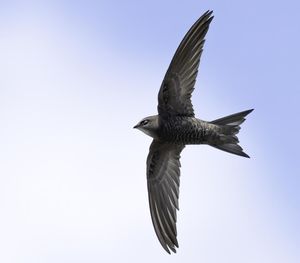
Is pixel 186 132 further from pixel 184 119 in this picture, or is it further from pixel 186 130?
pixel 184 119

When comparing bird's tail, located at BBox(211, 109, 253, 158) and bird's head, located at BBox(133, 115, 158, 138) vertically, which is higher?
bird's head, located at BBox(133, 115, 158, 138)

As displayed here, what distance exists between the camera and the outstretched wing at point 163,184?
589 inches

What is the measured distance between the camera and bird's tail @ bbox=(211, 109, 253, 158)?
14.1 metres

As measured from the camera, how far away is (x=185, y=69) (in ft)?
47.2

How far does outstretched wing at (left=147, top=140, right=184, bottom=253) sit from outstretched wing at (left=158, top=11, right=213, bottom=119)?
978mm

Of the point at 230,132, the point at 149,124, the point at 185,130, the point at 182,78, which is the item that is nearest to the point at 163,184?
the point at 149,124

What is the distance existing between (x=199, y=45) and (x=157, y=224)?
10.5 feet

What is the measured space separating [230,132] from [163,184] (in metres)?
1.89

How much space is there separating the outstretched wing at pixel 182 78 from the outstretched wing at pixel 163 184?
3.21 ft

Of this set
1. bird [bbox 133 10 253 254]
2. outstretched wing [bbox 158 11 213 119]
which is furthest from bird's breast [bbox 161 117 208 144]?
outstretched wing [bbox 158 11 213 119]

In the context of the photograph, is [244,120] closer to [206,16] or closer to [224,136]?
[224,136]

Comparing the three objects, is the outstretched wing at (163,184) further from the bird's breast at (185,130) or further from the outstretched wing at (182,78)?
the outstretched wing at (182,78)

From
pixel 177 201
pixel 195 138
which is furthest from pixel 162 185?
pixel 195 138

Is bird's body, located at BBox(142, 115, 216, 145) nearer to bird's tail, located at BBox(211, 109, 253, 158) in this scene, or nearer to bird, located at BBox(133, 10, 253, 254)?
bird, located at BBox(133, 10, 253, 254)
